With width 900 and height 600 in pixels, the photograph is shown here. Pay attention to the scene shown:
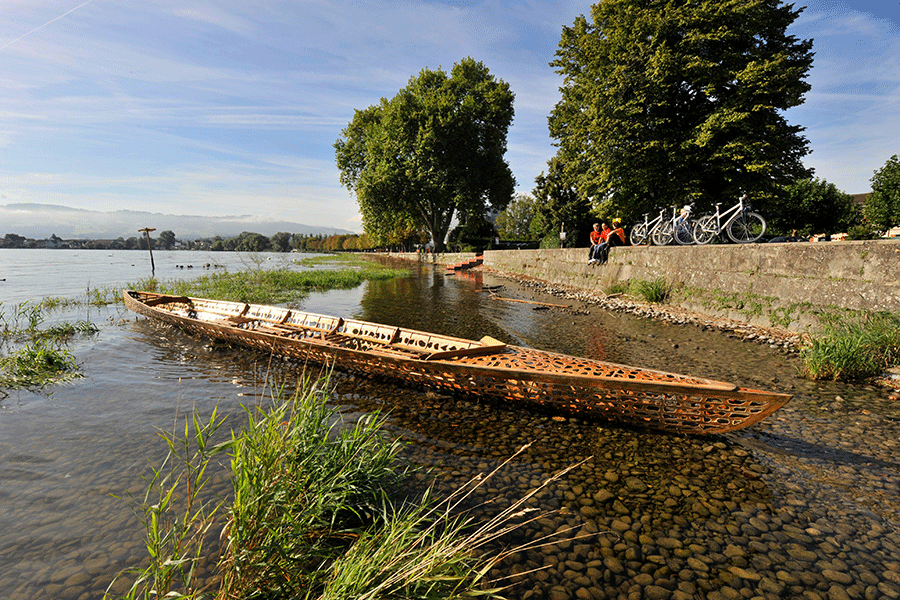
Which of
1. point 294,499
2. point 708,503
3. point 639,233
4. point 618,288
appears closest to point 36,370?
point 294,499

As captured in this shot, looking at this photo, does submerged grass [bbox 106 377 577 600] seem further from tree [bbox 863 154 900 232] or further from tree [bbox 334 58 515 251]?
tree [bbox 863 154 900 232]

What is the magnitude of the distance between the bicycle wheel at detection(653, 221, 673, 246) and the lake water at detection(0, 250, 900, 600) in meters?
8.33

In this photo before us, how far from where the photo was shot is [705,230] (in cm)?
1244

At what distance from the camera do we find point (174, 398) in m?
5.65

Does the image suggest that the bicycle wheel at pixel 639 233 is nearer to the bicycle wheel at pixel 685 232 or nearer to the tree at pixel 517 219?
the bicycle wheel at pixel 685 232

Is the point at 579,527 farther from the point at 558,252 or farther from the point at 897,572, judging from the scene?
the point at 558,252

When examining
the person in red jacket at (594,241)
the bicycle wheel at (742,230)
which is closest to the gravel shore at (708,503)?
the bicycle wheel at (742,230)

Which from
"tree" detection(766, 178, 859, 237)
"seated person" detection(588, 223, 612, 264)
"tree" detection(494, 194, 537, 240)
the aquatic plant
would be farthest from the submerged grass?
"tree" detection(494, 194, 537, 240)

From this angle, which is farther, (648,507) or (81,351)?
(81,351)

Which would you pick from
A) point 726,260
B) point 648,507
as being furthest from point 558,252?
point 648,507

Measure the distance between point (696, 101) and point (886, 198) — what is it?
30.2 meters

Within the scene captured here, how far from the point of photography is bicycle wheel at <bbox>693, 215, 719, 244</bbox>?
40.2 feet

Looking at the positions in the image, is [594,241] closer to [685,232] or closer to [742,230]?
[685,232]

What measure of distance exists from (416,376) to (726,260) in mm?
9642
